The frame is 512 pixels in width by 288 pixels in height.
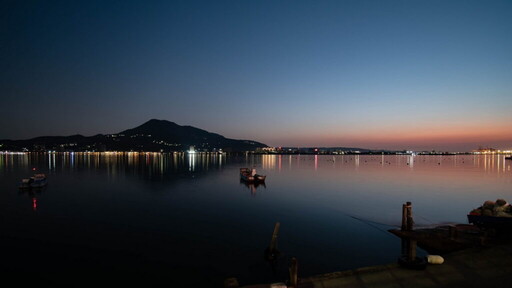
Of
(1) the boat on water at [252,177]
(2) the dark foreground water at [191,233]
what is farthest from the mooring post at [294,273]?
(1) the boat on water at [252,177]

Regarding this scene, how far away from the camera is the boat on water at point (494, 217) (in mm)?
16953

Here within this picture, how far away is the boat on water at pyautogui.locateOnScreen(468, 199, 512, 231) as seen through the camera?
55.6ft

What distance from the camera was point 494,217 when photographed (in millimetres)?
17297

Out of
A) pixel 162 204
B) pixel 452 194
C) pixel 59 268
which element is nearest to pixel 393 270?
pixel 59 268

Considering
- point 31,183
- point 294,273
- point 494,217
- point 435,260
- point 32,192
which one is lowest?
point 32,192

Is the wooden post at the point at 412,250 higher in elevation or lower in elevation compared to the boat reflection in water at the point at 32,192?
higher

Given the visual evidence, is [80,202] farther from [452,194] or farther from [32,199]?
[452,194]

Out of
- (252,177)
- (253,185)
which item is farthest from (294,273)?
(252,177)

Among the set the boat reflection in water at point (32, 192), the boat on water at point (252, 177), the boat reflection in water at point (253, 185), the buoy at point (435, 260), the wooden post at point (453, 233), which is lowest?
the boat reflection in water at point (253, 185)

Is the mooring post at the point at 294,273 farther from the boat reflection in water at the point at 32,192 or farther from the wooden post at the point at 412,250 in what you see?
the boat reflection in water at the point at 32,192

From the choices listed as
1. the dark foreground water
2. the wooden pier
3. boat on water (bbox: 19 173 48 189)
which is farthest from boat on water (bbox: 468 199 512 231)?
boat on water (bbox: 19 173 48 189)

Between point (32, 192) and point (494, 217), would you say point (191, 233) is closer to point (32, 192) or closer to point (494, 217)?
point (494, 217)

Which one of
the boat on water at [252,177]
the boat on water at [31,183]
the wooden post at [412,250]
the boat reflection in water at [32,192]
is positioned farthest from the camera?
the boat on water at [252,177]

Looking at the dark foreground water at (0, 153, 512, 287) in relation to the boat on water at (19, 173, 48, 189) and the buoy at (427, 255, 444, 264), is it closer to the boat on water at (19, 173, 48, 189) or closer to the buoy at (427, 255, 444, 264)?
the boat on water at (19, 173, 48, 189)
